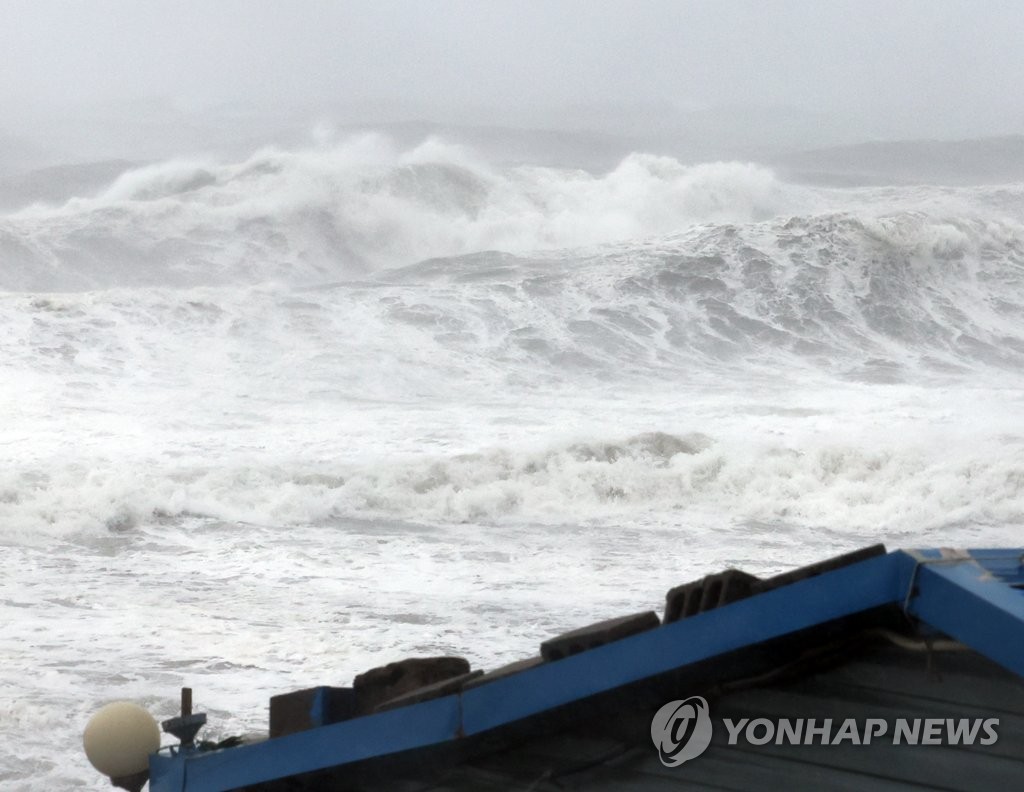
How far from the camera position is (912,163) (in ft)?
158

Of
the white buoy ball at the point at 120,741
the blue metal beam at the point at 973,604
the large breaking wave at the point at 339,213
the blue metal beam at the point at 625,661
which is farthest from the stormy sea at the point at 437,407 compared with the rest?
the blue metal beam at the point at 973,604

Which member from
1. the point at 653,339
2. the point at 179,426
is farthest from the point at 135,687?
the point at 653,339

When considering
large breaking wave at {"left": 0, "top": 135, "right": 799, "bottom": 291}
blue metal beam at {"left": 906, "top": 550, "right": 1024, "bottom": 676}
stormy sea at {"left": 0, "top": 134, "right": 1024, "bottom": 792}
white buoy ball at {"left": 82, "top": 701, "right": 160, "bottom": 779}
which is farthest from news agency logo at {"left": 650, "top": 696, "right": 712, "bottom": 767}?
large breaking wave at {"left": 0, "top": 135, "right": 799, "bottom": 291}

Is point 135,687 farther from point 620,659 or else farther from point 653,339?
point 653,339

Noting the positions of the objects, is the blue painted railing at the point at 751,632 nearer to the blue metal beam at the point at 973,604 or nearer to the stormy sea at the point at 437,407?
the blue metal beam at the point at 973,604

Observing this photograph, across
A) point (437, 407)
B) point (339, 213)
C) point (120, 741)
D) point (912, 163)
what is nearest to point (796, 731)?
point (120, 741)

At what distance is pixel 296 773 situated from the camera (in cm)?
260

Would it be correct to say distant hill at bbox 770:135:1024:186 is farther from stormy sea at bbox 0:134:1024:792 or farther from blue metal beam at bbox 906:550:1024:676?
blue metal beam at bbox 906:550:1024:676

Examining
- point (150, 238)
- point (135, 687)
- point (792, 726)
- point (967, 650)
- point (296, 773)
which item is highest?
point (150, 238)

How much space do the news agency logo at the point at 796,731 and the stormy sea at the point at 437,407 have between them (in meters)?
4.44

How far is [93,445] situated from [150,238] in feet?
53.5

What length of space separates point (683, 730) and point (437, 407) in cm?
1705

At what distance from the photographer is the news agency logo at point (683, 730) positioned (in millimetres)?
2273

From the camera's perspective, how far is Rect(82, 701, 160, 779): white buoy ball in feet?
9.16
